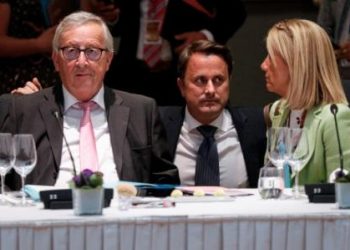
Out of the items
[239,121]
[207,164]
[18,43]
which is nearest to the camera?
[207,164]

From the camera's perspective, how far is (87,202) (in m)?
3.15

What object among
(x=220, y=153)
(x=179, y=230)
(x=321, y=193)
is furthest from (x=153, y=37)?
(x=179, y=230)

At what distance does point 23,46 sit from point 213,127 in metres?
1.27

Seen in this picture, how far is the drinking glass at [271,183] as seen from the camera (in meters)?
3.74

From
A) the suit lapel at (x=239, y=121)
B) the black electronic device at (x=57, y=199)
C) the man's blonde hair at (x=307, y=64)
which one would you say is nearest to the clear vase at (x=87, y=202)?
the black electronic device at (x=57, y=199)

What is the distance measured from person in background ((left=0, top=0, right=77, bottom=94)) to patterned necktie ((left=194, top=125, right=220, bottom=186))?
3.44 ft

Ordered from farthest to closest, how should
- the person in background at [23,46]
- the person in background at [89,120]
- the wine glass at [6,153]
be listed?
1. the person in background at [23,46]
2. the person in background at [89,120]
3. the wine glass at [6,153]

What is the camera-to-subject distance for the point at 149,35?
5.84 metres

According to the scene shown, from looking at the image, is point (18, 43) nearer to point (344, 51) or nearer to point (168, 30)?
point (168, 30)

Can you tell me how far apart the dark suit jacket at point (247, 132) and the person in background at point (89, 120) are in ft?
0.92

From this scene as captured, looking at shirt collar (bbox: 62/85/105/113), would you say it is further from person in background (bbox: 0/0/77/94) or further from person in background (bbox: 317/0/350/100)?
person in background (bbox: 317/0/350/100)

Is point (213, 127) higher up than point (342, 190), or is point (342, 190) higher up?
point (213, 127)

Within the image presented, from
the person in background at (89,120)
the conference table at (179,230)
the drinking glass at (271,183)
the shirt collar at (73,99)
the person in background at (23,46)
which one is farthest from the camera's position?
the person in background at (23,46)

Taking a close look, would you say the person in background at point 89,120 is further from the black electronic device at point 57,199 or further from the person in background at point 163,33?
the person in background at point 163,33
